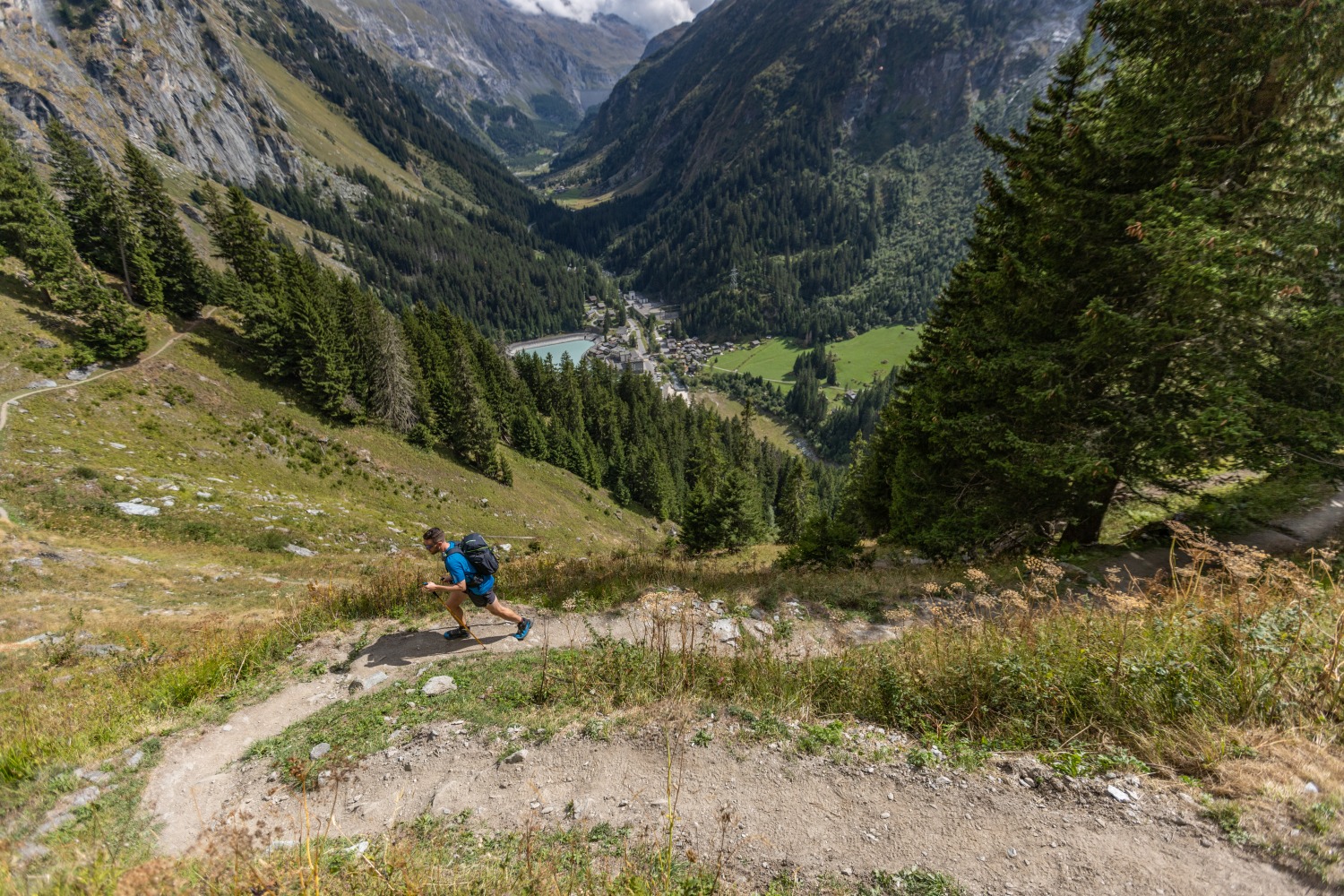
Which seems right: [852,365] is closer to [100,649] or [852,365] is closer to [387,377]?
[387,377]

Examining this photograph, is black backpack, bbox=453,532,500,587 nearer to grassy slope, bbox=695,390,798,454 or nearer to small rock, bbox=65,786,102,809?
small rock, bbox=65,786,102,809

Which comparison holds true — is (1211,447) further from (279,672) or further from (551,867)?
(279,672)

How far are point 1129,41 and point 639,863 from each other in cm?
1548

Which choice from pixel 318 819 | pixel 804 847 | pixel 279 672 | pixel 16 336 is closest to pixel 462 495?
pixel 16 336

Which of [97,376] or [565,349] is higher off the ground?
[97,376]

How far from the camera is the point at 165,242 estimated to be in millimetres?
34188

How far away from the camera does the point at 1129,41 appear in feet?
31.1

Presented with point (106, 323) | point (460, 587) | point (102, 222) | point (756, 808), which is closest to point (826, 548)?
point (460, 587)

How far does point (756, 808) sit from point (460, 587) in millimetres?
6012

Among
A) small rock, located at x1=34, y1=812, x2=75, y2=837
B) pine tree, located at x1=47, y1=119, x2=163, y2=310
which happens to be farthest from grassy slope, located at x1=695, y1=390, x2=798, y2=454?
small rock, located at x1=34, y1=812, x2=75, y2=837

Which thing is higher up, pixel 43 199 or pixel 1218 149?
pixel 1218 149

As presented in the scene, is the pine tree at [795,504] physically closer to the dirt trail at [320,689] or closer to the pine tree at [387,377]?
the pine tree at [387,377]

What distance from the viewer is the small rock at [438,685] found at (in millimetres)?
7043

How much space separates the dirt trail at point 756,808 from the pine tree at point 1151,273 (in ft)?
24.5
